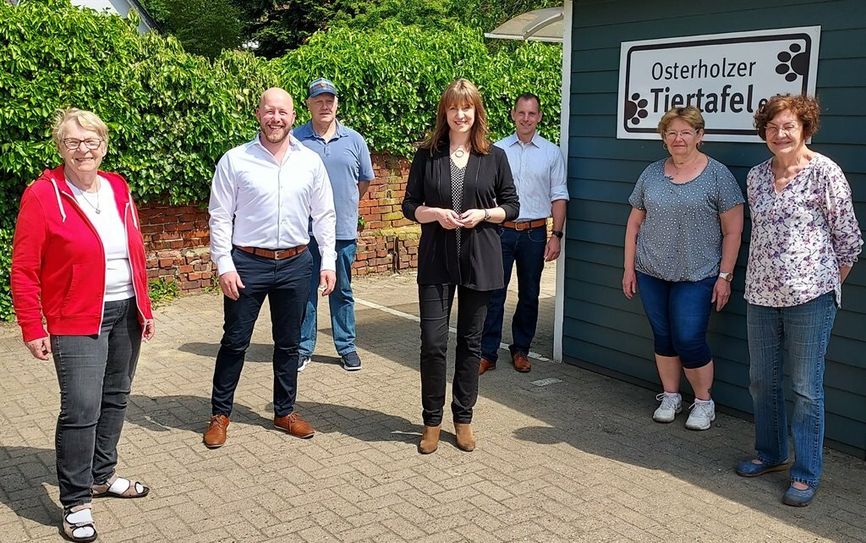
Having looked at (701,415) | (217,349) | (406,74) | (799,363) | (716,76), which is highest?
(406,74)

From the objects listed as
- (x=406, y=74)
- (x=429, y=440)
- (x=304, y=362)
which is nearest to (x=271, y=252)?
(x=429, y=440)

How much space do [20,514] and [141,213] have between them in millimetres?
4953

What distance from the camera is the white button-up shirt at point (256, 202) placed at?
4703mm

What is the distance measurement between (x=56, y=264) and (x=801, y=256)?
342 cm

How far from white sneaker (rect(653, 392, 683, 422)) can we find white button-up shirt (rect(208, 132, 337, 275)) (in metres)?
2.45

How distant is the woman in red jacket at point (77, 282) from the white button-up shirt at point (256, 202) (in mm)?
737

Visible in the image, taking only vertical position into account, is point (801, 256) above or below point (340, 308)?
above

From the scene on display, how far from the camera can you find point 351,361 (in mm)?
6496

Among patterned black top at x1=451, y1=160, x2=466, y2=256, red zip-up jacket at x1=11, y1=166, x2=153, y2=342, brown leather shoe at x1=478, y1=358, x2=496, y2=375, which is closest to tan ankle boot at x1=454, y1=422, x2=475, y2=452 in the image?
patterned black top at x1=451, y1=160, x2=466, y2=256

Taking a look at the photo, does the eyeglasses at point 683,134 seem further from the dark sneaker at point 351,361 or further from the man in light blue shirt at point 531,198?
the dark sneaker at point 351,361

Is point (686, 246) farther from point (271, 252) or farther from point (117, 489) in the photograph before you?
point (117, 489)

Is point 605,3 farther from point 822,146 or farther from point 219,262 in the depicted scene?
point 219,262

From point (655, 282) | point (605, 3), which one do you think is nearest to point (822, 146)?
point (655, 282)

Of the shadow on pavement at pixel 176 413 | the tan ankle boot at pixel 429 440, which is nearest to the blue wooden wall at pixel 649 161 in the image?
the tan ankle boot at pixel 429 440
